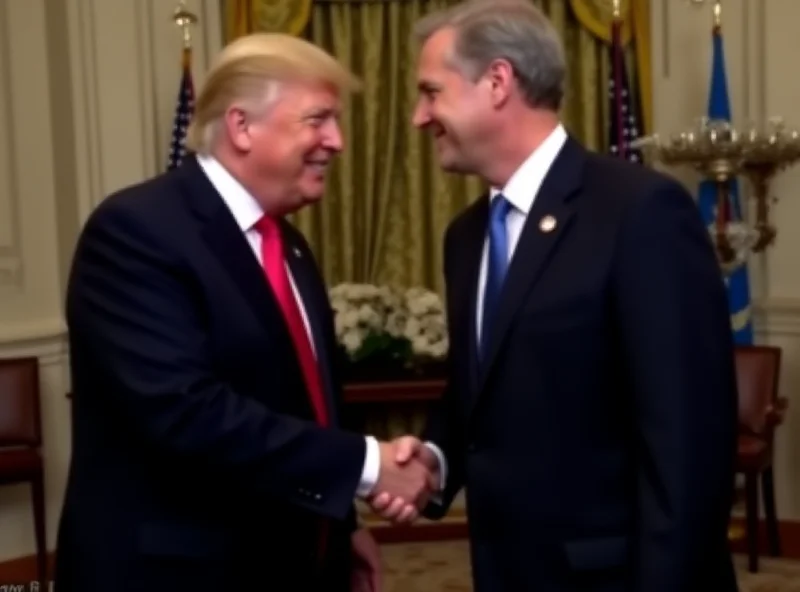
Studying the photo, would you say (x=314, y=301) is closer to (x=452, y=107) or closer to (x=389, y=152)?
(x=452, y=107)

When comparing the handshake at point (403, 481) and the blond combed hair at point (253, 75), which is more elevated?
the blond combed hair at point (253, 75)

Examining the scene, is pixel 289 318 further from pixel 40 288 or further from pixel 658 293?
pixel 40 288

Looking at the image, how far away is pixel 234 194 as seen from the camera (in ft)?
8.04

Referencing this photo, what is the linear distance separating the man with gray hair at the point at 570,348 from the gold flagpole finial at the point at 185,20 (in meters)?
3.85

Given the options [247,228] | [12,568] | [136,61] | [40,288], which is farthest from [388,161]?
[247,228]

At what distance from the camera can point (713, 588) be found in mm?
2236

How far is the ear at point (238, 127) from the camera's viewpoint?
7.93ft

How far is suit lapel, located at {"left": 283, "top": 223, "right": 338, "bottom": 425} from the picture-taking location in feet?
8.34

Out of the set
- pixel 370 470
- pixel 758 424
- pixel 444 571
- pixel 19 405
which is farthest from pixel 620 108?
pixel 370 470

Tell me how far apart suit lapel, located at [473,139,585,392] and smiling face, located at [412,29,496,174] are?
14 cm

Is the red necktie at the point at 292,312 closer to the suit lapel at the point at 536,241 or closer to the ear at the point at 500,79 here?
the suit lapel at the point at 536,241

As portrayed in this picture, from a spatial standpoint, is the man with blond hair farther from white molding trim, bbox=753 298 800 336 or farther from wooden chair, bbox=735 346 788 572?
white molding trim, bbox=753 298 800 336

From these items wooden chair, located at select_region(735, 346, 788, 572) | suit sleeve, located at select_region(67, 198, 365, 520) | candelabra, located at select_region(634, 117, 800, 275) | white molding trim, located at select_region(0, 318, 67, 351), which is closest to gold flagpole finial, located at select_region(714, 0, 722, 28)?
candelabra, located at select_region(634, 117, 800, 275)

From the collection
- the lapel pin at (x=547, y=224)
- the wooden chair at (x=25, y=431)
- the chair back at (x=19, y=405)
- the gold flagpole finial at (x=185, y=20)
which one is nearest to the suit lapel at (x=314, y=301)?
the lapel pin at (x=547, y=224)
